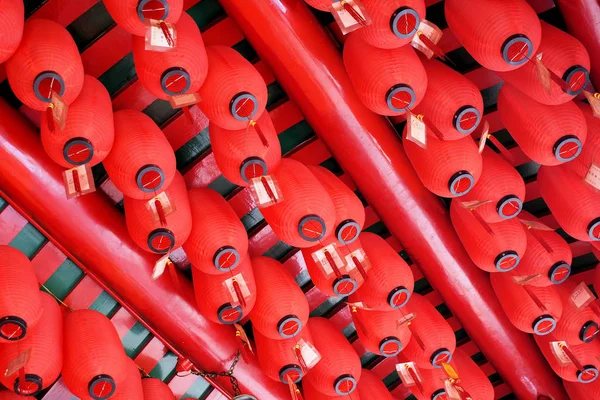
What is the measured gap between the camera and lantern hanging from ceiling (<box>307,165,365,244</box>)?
3.54 meters

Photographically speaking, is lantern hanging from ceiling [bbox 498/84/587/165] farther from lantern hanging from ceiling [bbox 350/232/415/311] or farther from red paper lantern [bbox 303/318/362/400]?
red paper lantern [bbox 303/318/362/400]

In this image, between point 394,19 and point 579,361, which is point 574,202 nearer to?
point 579,361

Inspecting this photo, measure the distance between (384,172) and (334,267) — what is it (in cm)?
58

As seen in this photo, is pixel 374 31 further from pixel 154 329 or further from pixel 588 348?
pixel 588 348

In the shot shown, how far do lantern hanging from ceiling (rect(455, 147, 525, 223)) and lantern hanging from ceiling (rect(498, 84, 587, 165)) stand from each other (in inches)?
7.4

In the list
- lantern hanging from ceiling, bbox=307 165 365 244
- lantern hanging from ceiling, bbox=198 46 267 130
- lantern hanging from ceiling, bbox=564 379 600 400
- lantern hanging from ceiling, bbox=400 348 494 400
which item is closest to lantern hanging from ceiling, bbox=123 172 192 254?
lantern hanging from ceiling, bbox=198 46 267 130

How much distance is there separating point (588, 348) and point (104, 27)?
11.0 ft

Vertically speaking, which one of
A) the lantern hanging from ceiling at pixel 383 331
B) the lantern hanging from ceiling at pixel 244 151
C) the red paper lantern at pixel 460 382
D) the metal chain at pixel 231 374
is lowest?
the red paper lantern at pixel 460 382

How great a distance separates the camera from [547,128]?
3350mm

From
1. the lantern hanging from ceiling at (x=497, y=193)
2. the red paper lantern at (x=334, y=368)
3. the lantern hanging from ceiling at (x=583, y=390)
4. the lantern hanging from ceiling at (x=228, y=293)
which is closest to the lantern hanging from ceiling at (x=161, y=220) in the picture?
the lantern hanging from ceiling at (x=228, y=293)

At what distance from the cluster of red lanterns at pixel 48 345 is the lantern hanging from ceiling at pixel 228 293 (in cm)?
50

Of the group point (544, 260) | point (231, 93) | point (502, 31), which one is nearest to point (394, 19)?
point (502, 31)

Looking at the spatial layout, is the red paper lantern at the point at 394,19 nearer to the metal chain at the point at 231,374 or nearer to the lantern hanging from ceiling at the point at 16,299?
the lantern hanging from ceiling at the point at 16,299

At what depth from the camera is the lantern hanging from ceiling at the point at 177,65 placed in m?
2.91
